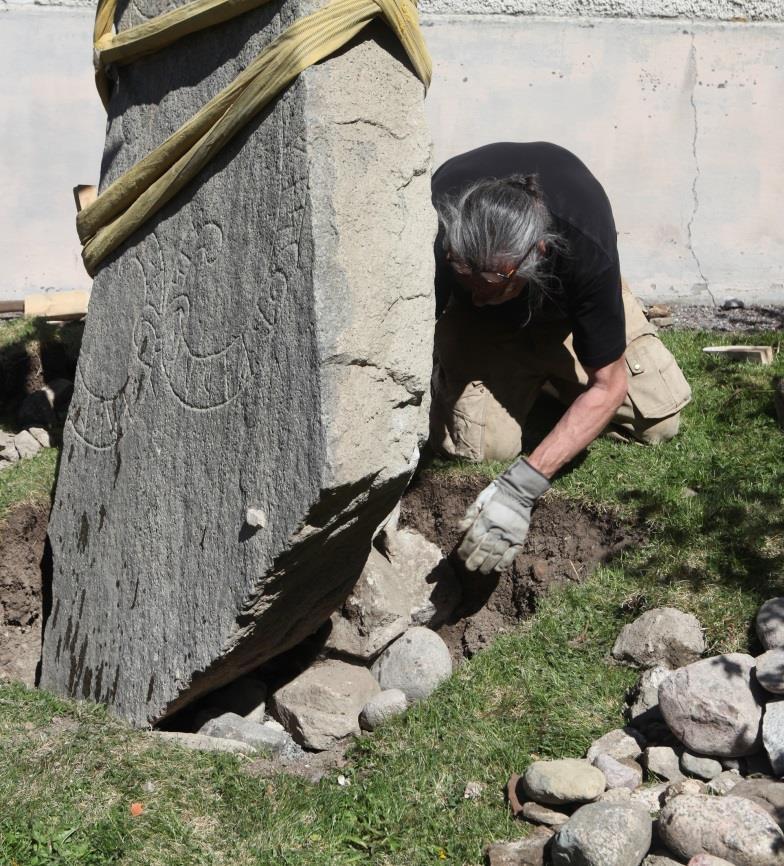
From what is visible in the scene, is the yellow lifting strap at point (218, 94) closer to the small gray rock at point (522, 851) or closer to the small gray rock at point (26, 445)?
the small gray rock at point (26, 445)

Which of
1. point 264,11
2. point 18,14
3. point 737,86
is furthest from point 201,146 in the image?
point 737,86

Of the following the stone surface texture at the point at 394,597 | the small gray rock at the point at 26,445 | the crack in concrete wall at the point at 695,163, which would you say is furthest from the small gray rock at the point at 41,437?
the crack in concrete wall at the point at 695,163

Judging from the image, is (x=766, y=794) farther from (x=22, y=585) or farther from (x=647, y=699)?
(x=22, y=585)

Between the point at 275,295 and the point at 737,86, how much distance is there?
14.6 feet

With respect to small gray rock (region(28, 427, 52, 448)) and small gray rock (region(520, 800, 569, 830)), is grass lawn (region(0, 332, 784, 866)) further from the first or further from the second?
small gray rock (region(28, 427, 52, 448))

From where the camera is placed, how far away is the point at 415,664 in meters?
3.32

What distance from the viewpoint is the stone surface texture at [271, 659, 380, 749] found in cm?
314

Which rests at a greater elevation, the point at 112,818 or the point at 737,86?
the point at 737,86

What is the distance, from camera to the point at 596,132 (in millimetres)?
6090

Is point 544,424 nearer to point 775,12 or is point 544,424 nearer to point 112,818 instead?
point 112,818

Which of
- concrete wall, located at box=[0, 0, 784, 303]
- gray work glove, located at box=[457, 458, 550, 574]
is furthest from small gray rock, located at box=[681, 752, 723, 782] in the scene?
concrete wall, located at box=[0, 0, 784, 303]

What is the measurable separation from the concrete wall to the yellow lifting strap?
8.70 feet

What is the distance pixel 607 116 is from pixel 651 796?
14.7 ft

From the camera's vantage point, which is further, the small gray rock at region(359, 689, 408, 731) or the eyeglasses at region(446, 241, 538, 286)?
the eyeglasses at region(446, 241, 538, 286)
